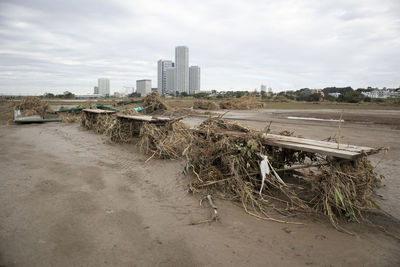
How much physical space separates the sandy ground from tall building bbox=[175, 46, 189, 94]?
391ft

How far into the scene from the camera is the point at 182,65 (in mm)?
122625

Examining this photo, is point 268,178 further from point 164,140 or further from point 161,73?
point 161,73

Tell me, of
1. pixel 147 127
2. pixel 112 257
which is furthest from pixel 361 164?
pixel 147 127

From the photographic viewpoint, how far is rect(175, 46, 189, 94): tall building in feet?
399

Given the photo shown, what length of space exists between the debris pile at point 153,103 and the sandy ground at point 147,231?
29.1 feet

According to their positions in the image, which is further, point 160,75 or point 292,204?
point 160,75

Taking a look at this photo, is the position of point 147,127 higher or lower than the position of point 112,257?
higher

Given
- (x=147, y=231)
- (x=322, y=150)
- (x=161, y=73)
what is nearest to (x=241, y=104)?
(x=322, y=150)

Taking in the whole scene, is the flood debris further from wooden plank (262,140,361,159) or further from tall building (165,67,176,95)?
tall building (165,67,176,95)

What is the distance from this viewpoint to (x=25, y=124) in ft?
39.5

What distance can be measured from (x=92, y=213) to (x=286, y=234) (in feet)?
8.05

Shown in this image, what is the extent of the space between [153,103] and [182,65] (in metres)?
115

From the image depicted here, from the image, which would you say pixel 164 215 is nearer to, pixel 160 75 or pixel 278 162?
pixel 278 162

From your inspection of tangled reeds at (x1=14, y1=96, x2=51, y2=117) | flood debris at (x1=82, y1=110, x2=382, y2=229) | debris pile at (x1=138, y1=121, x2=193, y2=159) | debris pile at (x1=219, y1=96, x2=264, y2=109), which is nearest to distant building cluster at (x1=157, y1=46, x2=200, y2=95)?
debris pile at (x1=219, y1=96, x2=264, y2=109)
